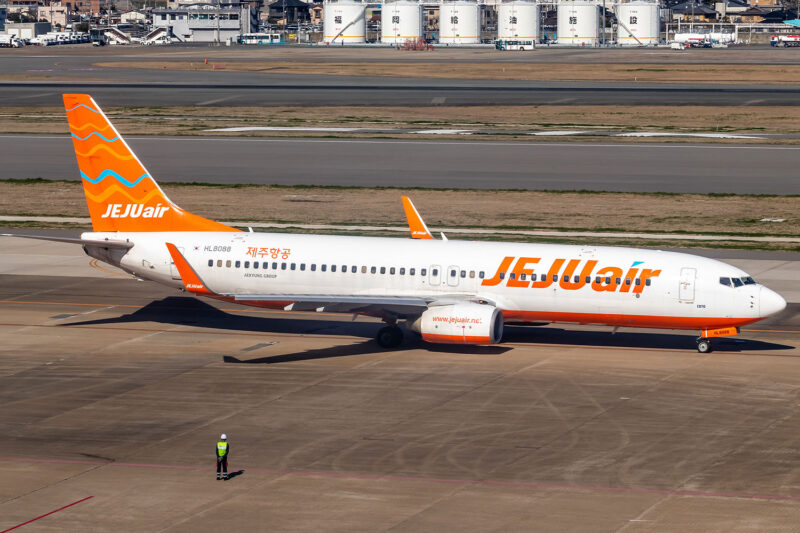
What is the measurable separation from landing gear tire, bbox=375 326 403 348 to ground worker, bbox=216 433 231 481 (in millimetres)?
15449

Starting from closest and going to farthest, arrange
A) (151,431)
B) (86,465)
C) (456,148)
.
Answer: (86,465), (151,431), (456,148)

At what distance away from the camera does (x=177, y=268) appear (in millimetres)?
45656

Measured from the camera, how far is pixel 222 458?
31656 millimetres

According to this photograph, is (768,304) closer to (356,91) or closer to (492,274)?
(492,274)

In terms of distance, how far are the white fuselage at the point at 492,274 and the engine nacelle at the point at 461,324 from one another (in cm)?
129

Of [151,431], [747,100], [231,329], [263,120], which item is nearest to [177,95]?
[263,120]

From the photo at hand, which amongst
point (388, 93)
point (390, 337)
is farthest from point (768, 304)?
point (388, 93)

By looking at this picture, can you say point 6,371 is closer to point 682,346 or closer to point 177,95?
point 682,346

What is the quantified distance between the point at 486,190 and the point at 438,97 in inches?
2599

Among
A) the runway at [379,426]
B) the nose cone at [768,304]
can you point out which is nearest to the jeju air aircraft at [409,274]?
the nose cone at [768,304]

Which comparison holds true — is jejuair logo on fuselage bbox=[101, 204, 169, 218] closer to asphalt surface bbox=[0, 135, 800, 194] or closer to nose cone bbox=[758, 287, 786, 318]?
nose cone bbox=[758, 287, 786, 318]

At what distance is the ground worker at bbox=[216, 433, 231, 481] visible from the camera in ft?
103

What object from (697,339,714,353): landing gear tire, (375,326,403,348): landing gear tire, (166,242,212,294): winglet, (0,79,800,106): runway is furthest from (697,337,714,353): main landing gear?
(0,79,800,106): runway

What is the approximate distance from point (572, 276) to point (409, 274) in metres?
6.15
